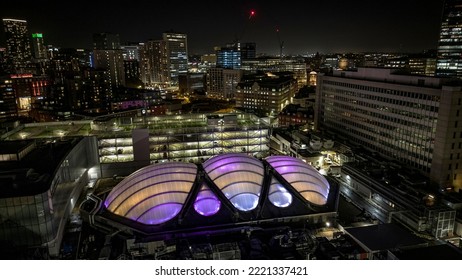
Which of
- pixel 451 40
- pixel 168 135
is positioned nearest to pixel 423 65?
pixel 451 40

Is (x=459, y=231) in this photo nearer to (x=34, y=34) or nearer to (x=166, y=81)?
(x=166, y=81)

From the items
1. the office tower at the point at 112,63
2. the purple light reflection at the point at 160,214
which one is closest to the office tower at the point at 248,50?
the office tower at the point at 112,63

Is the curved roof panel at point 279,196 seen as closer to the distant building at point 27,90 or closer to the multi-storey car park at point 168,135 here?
the multi-storey car park at point 168,135

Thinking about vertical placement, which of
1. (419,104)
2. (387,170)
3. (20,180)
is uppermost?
(419,104)

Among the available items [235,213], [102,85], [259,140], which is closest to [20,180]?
[235,213]

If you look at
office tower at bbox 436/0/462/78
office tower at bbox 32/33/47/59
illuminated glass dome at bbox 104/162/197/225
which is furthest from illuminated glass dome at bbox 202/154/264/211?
office tower at bbox 32/33/47/59

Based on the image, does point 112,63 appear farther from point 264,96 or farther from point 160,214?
point 160,214
